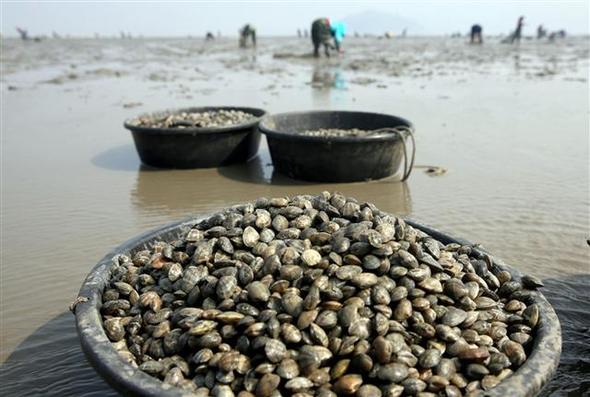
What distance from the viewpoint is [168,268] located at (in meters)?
3.02

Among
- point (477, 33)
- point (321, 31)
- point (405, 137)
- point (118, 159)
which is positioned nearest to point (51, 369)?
point (405, 137)

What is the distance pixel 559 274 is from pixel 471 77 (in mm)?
16916

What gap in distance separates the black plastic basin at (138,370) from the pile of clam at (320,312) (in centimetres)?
7

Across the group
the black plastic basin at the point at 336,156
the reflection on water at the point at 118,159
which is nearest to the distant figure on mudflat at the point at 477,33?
the black plastic basin at the point at 336,156

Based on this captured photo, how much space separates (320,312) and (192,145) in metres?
5.22

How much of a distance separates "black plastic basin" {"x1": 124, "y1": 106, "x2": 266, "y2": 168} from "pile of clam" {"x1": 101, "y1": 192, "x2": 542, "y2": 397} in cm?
425

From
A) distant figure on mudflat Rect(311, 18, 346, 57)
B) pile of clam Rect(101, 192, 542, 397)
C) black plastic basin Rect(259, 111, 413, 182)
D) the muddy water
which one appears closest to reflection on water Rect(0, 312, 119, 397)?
the muddy water

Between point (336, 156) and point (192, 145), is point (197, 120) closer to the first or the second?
point (192, 145)

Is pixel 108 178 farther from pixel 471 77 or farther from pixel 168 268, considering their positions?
pixel 471 77

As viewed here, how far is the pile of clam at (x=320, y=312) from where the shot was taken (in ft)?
7.62

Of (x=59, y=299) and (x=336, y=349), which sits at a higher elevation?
(x=336, y=349)

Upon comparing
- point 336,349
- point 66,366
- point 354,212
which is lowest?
point 66,366

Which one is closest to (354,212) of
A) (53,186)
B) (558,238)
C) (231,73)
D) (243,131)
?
(558,238)

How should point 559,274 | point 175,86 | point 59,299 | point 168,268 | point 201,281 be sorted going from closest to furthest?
point 201,281 < point 168,268 < point 59,299 < point 559,274 < point 175,86
